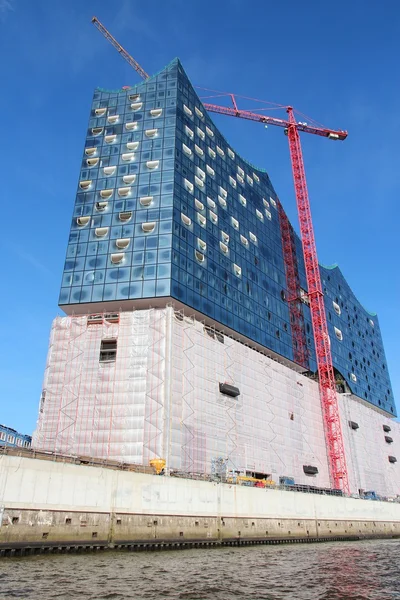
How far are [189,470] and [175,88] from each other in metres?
62.7

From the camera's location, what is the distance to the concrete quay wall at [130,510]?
114 ft

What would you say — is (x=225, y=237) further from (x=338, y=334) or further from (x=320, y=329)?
(x=338, y=334)

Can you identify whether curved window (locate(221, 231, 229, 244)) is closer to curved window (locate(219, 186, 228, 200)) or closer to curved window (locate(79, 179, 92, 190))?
curved window (locate(219, 186, 228, 200))

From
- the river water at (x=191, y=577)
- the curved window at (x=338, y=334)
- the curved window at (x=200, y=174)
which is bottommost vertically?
the river water at (x=191, y=577)

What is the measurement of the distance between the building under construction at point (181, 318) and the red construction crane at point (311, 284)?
20.1 inches

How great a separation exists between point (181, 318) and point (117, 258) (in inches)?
502

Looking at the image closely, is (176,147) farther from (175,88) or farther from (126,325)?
(126,325)

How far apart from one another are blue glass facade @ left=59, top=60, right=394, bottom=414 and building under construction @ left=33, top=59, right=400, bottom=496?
247mm

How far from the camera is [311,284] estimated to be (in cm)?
10262

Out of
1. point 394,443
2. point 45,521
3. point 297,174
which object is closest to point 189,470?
point 45,521

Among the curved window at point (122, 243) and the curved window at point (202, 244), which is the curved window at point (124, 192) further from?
the curved window at point (202, 244)

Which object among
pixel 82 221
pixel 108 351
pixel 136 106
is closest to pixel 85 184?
pixel 82 221

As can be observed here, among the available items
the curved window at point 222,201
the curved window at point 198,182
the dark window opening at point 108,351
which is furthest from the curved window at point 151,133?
the dark window opening at point 108,351

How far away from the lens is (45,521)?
35406mm
